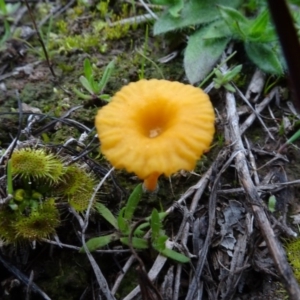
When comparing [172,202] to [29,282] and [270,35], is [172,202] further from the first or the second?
[270,35]

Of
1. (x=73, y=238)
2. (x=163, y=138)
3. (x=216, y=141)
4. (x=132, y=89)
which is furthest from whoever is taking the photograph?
(x=216, y=141)

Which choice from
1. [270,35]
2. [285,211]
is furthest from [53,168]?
[270,35]

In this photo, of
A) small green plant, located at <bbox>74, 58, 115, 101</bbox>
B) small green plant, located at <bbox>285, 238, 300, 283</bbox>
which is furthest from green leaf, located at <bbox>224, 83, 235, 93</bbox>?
small green plant, located at <bbox>285, 238, 300, 283</bbox>

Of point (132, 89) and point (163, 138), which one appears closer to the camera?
point (163, 138)

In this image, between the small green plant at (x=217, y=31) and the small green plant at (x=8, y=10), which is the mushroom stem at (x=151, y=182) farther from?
the small green plant at (x=8, y=10)

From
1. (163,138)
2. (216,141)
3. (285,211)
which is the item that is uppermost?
(163,138)

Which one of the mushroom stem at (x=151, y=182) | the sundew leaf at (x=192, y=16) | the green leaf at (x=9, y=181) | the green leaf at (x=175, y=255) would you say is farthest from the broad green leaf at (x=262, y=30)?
the green leaf at (x=9, y=181)

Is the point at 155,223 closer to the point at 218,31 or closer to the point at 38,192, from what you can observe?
the point at 38,192
